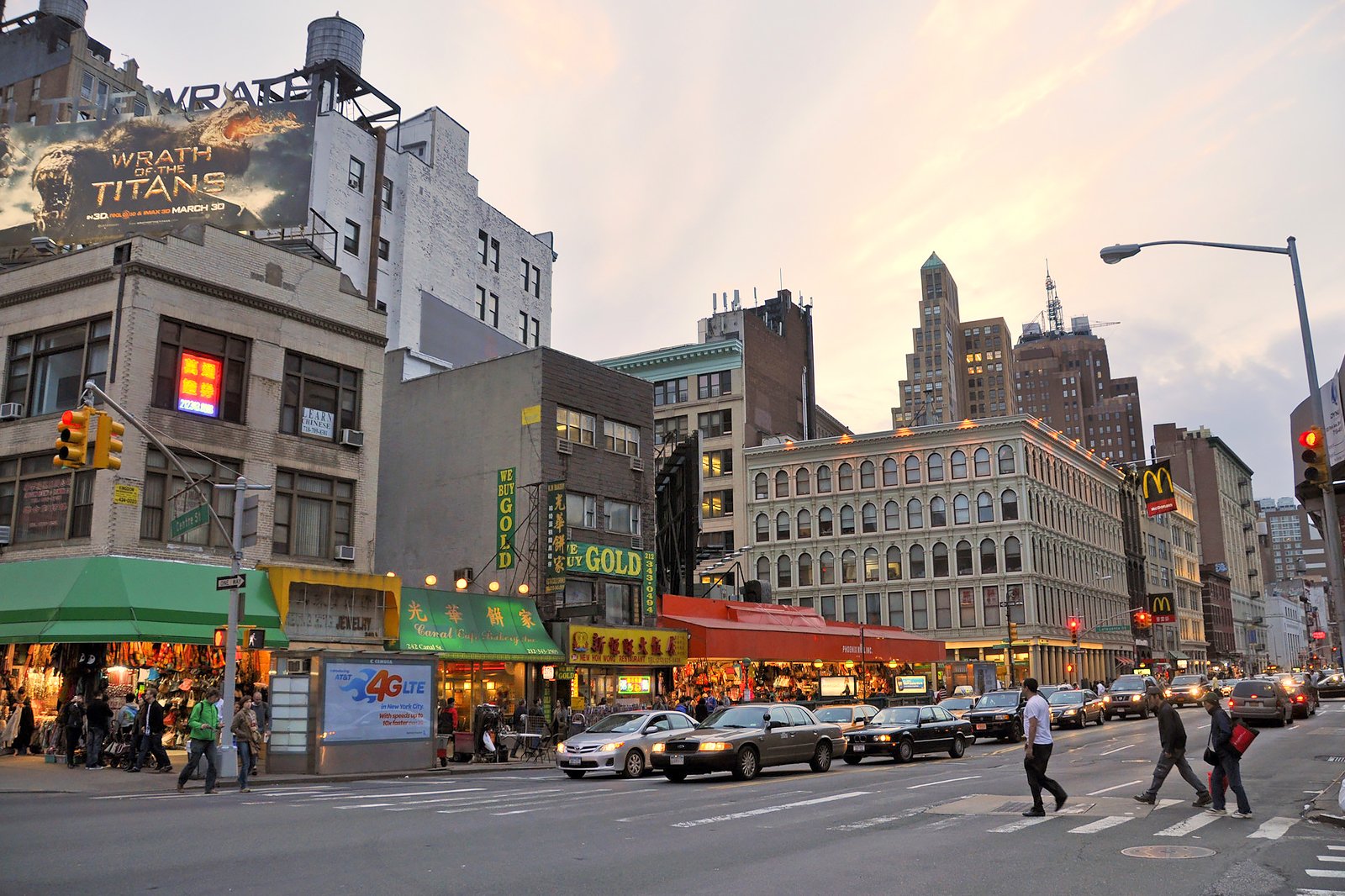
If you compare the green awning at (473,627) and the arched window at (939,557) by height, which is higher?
the arched window at (939,557)

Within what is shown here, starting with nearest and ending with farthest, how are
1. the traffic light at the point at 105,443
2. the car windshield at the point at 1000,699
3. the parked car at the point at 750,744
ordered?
the traffic light at the point at 105,443 → the parked car at the point at 750,744 → the car windshield at the point at 1000,699

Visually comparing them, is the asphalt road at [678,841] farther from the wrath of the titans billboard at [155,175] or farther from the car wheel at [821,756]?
the wrath of the titans billboard at [155,175]

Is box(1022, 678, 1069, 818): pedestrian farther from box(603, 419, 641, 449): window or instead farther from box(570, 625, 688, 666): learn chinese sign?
box(603, 419, 641, 449): window

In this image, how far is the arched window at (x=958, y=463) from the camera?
252 ft

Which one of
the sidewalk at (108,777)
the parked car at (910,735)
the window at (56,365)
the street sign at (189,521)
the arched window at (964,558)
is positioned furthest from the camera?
the arched window at (964,558)

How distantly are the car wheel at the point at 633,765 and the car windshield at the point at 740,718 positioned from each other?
1.87 m

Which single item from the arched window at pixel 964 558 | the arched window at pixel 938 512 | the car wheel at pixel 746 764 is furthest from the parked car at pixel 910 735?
the arched window at pixel 938 512

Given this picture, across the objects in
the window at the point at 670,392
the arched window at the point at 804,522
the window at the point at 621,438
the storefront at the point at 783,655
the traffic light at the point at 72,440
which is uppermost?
the window at the point at 670,392

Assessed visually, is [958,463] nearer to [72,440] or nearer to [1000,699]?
[1000,699]

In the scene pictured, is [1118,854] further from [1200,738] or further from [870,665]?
[870,665]

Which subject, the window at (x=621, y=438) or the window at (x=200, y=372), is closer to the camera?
the window at (x=200, y=372)

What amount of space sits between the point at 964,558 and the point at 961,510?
10.8 ft

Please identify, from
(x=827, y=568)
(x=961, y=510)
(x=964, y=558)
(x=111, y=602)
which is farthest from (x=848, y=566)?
(x=111, y=602)

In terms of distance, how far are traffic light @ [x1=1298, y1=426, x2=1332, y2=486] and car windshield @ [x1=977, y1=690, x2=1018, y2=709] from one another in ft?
72.9
